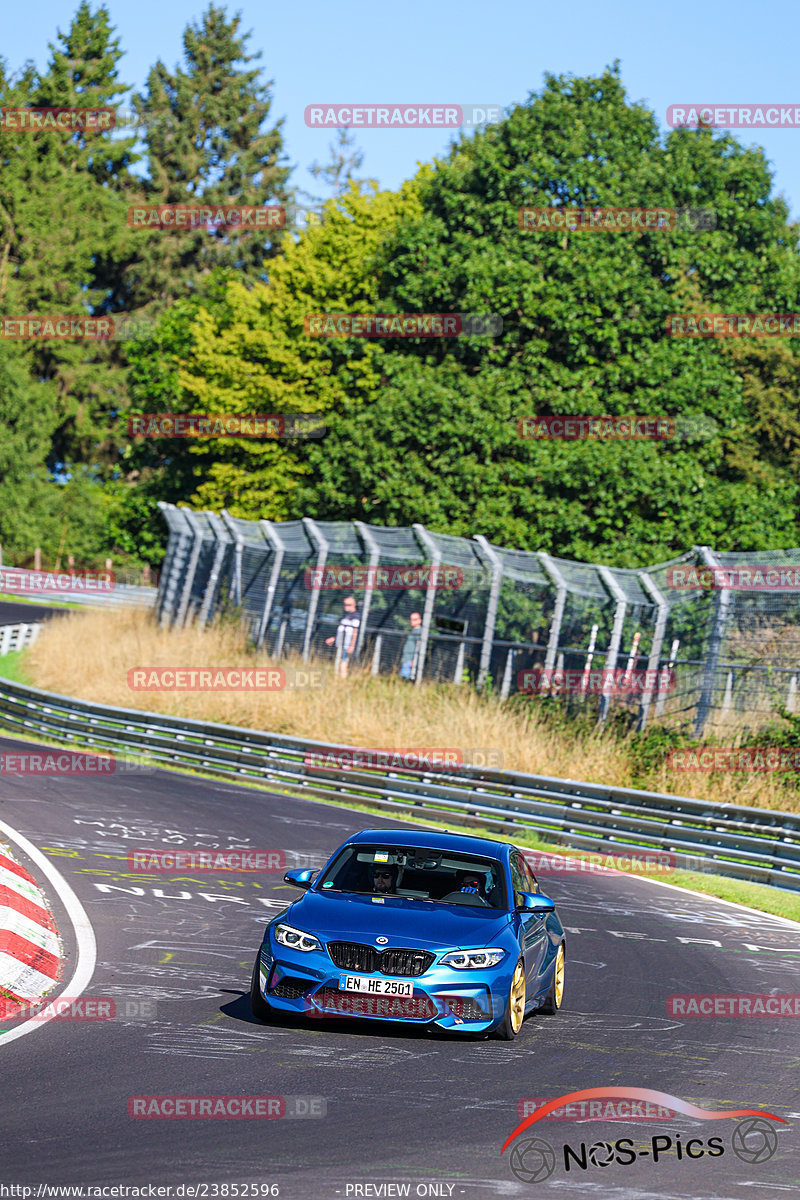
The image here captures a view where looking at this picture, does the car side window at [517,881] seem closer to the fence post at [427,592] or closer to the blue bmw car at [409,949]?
the blue bmw car at [409,949]

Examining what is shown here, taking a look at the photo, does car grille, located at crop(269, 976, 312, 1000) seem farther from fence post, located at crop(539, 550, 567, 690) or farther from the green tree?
the green tree

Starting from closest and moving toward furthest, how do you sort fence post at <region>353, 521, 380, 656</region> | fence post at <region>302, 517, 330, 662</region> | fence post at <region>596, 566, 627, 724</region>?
fence post at <region>596, 566, 627, 724</region>
fence post at <region>353, 521, 380, 656</region>
fence post at <region>302, 517, 330, 662</region>

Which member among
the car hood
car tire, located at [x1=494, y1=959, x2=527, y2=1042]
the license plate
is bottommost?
car tire, located at [x1=494, y1=959, x2=527, y2=1042]

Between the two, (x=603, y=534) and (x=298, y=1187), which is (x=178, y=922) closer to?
(x=298, y=1187)

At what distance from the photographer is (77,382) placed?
8156 cm

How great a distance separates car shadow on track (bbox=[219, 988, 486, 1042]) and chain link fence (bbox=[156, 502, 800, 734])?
461 inches

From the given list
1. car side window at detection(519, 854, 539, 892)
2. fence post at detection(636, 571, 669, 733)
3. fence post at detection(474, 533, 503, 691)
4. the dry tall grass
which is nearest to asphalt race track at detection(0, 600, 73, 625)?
the dry tall grass

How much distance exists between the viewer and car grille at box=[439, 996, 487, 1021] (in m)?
8.62

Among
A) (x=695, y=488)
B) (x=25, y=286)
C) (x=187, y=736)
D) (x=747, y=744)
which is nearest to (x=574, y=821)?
(x=747, y=744)

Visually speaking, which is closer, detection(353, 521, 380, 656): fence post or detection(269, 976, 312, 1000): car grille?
detection(269, 976, 312, 1000): car grille

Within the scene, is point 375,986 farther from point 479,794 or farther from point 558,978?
point 479,794

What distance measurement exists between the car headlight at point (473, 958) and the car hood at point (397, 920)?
51 millimetres

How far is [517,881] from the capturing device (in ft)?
33.2

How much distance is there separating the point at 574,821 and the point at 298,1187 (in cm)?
1504
